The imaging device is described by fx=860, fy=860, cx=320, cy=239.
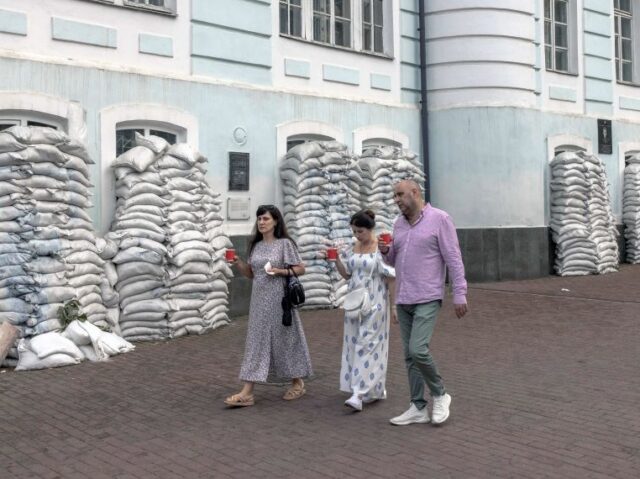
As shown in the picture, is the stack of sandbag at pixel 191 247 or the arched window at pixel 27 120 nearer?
the arched window at pixel 27 120

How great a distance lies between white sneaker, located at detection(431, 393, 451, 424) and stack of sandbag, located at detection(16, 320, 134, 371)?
421 centimetres

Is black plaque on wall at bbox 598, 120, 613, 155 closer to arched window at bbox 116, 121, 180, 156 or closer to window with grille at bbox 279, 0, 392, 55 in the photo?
window with grille at bbox 279, 0, 392, 55

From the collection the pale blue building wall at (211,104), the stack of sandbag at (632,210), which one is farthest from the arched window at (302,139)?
the stack of sandbag at (632,210)

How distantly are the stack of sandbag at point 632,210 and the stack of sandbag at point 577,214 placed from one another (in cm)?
188

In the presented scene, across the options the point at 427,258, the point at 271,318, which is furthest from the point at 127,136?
the point at 427,258

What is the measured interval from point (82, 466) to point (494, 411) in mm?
3075

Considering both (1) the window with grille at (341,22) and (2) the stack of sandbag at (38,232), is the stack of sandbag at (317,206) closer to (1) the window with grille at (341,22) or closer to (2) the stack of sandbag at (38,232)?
(1) the window with grille at (341,22)

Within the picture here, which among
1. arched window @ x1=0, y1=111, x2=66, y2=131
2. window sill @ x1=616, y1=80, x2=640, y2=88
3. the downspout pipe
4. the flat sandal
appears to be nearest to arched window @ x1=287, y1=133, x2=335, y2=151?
the downspout pipe

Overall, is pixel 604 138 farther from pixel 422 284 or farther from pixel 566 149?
pixel 422 284

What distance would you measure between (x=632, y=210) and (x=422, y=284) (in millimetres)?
14248

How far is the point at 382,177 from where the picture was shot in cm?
1397

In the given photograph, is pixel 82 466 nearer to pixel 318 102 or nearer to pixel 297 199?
pixel 297 199

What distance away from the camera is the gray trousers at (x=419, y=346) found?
6.15m

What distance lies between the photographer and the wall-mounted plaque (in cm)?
1238
